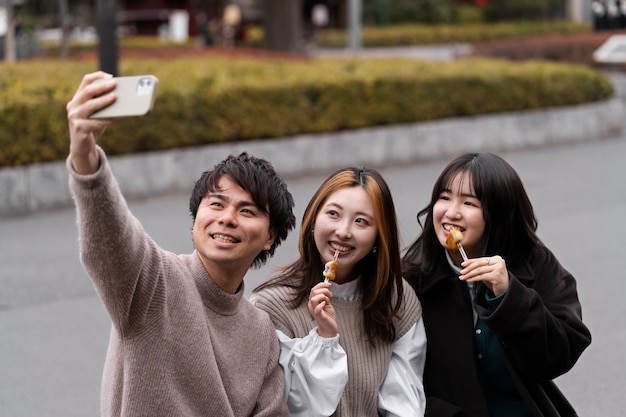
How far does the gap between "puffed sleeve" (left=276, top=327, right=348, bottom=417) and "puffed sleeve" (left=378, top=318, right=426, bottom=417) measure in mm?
291

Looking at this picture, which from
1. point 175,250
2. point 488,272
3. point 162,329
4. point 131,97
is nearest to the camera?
point 131,97

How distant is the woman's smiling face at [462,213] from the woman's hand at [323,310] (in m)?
0.57

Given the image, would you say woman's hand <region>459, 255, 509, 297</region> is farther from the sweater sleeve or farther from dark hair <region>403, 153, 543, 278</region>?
the sweater sleeve

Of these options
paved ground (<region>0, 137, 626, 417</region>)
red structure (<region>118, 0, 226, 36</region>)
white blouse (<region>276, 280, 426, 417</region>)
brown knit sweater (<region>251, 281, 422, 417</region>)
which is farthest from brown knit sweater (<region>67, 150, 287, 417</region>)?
red structure (<region>118, 0, 226, 36</region>)

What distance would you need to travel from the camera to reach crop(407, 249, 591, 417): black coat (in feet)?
10.7

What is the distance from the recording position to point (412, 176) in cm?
1118

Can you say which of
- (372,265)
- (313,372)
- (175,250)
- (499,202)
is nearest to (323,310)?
(313,372)

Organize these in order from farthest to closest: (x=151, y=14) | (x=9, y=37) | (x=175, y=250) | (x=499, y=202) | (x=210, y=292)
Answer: (x=151, y=14) → (x=9, y=37) → (x=175, y=250) → (x=499, y=202) → (x=210, y=292)

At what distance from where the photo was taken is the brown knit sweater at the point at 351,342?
326 centimetres

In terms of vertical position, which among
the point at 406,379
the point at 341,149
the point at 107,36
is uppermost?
the point at 107,36

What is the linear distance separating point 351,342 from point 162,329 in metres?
0.90

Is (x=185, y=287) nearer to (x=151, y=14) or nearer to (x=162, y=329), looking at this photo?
(x=162, y=329)

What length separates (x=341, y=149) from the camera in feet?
37.5

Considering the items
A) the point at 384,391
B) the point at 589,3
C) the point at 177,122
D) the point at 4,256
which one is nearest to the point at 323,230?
the point at 384,391
